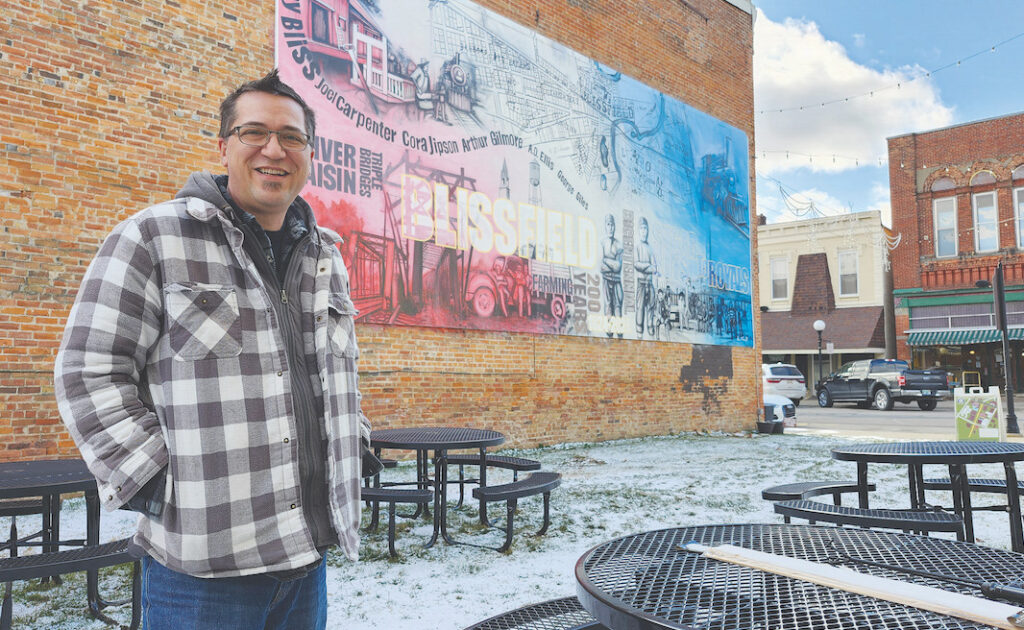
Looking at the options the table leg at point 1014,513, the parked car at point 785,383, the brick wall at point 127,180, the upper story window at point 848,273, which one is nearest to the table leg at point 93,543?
the brick wall at point 127,180

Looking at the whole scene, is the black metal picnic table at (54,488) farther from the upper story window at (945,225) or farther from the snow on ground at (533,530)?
the upper story window at (945,225)

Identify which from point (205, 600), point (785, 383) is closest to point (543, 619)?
point (205, 600)

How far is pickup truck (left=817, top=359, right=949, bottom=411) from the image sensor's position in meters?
21.4

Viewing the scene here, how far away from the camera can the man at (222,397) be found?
139 centimetres

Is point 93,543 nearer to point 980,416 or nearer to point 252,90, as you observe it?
point 252,90

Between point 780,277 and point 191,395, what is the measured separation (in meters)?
32.4

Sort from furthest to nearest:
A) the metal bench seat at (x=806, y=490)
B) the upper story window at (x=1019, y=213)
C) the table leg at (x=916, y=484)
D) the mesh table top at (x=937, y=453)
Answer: the upper story window at (x=1019, y=213), the table leg at (x=916, y=484), the metal bench seat at (x=806, y=490), the mesh table top at (x=937, y=453)

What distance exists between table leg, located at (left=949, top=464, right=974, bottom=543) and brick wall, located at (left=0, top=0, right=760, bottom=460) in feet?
19.0

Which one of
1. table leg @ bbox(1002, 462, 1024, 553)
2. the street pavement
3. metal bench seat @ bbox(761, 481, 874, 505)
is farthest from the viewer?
the street pavement

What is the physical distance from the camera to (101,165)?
6.52 m

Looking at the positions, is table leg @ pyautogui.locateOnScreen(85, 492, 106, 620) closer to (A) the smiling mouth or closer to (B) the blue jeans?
(B) the blue jeans

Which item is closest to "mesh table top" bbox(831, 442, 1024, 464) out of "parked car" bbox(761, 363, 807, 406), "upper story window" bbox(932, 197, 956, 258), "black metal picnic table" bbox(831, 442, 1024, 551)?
"black metal picnic table" bbox(831, 442, 1024, 551)

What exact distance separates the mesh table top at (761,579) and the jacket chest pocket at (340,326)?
2.59 ft

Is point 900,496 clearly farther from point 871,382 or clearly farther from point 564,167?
point 871,382
